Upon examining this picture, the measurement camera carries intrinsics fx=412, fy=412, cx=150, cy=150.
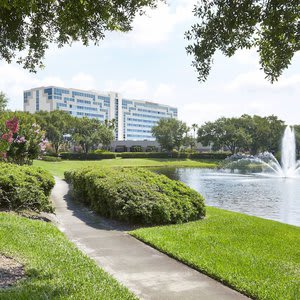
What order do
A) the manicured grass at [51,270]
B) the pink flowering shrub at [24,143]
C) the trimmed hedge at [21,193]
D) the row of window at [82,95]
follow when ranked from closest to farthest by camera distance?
1. the manicured grass at [51,270]
2. the trimmed hedge at [21,193]
3. the pink flowering shrub at [24,143]
4. the row of window at [82,95]

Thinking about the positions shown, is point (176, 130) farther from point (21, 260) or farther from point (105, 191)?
point (21, 260)

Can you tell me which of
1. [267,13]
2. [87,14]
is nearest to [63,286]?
[87,14]

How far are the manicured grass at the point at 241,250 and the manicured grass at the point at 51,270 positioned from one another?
1.98m

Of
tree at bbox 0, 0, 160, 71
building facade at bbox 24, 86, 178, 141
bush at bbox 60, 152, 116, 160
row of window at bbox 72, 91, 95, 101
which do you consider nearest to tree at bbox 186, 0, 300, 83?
tree at bbox 0, 0, 160, 71

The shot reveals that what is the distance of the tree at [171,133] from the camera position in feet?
298

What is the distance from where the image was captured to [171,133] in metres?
91.4

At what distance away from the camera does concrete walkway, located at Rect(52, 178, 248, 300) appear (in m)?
6.30

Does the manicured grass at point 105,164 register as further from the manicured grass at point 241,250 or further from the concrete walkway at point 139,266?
the manicured grass at point 241,250

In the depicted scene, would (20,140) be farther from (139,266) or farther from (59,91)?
(59,91)

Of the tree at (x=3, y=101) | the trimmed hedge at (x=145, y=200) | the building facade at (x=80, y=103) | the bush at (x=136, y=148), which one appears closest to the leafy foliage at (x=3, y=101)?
the tree at (x=3, y=101)

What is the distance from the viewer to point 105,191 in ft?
44.2

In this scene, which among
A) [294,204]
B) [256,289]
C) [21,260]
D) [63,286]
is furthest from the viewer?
[294,204]

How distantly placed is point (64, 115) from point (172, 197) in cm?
7137

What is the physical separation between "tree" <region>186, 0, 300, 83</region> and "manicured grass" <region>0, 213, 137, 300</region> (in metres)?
3.62
